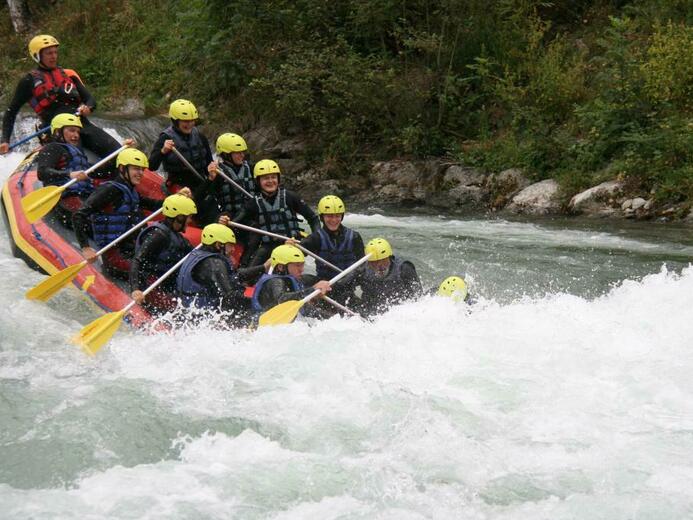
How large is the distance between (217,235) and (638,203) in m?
6.62

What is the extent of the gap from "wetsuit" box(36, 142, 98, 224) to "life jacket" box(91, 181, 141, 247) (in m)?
0.42

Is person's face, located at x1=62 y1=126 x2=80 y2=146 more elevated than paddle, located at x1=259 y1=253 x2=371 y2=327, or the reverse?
person's face, located at x1=62 y1=126 x2=80 y2=146

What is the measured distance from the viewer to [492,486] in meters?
4.81

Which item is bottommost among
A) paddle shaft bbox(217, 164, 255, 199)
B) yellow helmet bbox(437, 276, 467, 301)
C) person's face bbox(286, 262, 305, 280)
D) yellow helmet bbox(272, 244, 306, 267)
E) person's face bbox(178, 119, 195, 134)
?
yellow helmet bbox(437, 276, 467, 301)

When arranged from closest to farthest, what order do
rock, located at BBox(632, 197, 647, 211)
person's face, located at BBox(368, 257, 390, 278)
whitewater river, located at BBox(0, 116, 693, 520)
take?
1. whitewater river, located at BBox(0, 116, 693, 520)
2. person's face, located at BBox(368, 257, 390, 278)
3. rock, located at BBox(632, 197, 647, 211)

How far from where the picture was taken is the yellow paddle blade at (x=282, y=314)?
6820 mm

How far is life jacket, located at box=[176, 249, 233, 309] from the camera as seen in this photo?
7.21m

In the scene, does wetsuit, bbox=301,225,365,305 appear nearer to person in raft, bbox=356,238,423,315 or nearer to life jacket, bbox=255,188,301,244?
person in raft, bbox=356,238,423,315

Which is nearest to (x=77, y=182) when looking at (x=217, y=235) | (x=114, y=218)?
(x=114, y=218)

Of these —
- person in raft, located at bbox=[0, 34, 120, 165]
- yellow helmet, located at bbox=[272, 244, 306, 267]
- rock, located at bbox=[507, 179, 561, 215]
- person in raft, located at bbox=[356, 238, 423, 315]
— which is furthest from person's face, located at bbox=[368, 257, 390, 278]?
rock, located at bbox=[507, 179, 561, 215]

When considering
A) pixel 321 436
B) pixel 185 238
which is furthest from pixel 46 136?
pixel 321 436

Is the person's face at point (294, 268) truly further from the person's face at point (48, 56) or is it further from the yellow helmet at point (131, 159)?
the person's face at point (48, 56)

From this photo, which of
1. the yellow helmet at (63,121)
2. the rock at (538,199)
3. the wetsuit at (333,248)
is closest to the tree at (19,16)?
the rock at (538,199)

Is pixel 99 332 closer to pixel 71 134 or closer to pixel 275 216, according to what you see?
pixel 275 216
